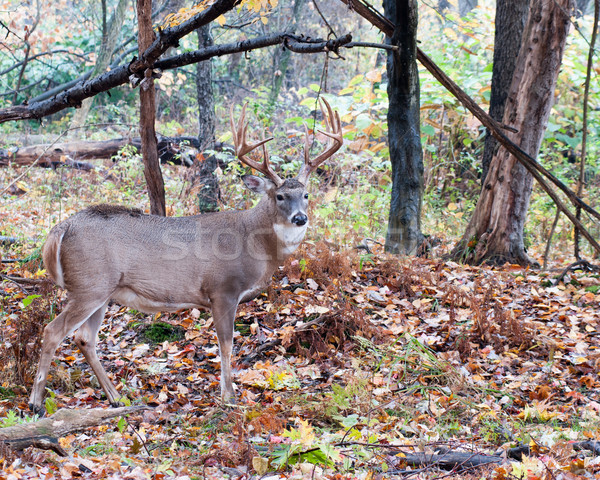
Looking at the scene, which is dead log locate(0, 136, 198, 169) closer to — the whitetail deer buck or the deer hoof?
the whitetail deer buck

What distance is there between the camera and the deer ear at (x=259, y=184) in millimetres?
6172

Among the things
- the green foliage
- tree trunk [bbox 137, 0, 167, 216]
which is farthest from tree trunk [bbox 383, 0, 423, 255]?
the green foliage

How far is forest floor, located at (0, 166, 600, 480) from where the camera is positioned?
11.9ft

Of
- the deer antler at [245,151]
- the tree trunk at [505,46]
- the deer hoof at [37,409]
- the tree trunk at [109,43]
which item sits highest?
the tree trunk at [109,43]

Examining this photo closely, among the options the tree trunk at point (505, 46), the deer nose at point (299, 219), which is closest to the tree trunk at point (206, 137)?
the deer nose at point (299, 219)

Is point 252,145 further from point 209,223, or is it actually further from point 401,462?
point 401,462

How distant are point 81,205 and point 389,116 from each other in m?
4.97

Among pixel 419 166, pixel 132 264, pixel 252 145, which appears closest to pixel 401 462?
pixel 132 264

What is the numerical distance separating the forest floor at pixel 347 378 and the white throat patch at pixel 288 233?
2.63ft

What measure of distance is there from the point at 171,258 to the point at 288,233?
1118 mm

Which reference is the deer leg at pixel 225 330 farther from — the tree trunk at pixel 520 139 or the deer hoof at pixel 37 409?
the tree trunk at pixel 520 139

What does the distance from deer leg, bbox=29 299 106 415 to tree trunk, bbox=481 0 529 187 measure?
5678mm

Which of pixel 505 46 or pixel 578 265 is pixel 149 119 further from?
pixel 578 265

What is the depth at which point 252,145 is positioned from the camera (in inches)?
238
